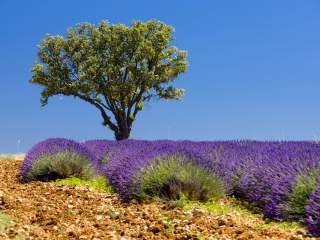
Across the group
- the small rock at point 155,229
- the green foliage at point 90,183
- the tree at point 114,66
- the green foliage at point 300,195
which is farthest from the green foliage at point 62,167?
the tree at point 114,66

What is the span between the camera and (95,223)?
26.4 feet

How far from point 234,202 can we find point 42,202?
3515mm

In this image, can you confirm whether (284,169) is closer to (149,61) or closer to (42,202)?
(42,202)

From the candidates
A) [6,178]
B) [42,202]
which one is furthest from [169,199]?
[6,178]

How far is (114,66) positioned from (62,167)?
2004cm

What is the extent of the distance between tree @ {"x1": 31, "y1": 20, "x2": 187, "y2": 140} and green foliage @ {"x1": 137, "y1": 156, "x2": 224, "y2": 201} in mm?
23530

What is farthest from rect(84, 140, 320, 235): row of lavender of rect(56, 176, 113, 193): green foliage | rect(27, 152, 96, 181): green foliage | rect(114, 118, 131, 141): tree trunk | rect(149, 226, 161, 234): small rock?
rect(114, 118, 131, 141): tree trunk

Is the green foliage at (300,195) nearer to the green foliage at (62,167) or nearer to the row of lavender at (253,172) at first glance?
the row of lavender at (253,172)

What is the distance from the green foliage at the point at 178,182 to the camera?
9141 mm

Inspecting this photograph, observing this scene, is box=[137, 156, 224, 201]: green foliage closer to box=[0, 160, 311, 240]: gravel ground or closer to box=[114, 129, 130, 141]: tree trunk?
box=[0, 160, 311, 240]: gravel ground

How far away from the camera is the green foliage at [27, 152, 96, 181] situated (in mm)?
13781

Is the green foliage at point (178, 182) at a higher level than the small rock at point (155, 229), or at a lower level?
higher

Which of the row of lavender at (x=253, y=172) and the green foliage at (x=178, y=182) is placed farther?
the green foliage at (x=178, y=182)

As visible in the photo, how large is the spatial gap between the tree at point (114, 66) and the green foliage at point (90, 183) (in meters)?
19.5
